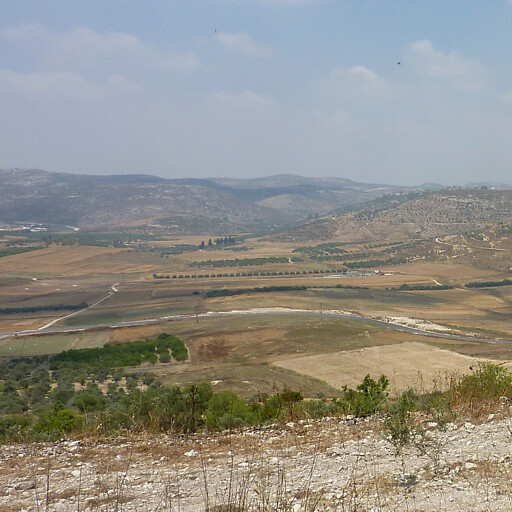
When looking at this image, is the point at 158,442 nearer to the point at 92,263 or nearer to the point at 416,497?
the point at 416,497

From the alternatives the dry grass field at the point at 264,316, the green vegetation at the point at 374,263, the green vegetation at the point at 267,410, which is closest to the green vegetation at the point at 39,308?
the dry grass field at the point at 264,316

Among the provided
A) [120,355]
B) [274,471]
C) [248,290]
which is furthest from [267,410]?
[248,290]

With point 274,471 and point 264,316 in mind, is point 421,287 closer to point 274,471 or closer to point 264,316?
point 264,316

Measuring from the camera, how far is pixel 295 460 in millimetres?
7840

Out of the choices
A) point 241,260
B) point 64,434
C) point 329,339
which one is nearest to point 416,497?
point 64,434

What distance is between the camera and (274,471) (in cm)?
729

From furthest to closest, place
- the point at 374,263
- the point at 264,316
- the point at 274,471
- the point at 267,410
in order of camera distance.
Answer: the point at 374,263, the point at 264,316, the point at 267,410, the point at 274,471

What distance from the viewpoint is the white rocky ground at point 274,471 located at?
6.14m

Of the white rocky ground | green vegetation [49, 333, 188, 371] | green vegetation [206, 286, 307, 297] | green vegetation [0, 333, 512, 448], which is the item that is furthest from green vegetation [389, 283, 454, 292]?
the white rocky ground

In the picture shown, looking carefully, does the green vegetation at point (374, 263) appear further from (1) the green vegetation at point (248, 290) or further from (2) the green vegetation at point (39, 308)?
(2) the green vegetation at point (39, 308)

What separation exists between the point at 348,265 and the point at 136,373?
321 ft

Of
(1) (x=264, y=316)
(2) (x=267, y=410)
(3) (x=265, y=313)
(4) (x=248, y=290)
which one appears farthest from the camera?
(4) (x=248, y=290)

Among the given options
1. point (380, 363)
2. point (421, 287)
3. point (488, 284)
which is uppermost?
point (488, 284)

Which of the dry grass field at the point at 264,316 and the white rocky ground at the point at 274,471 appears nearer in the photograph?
the white rocky ground at the point at 274,471
